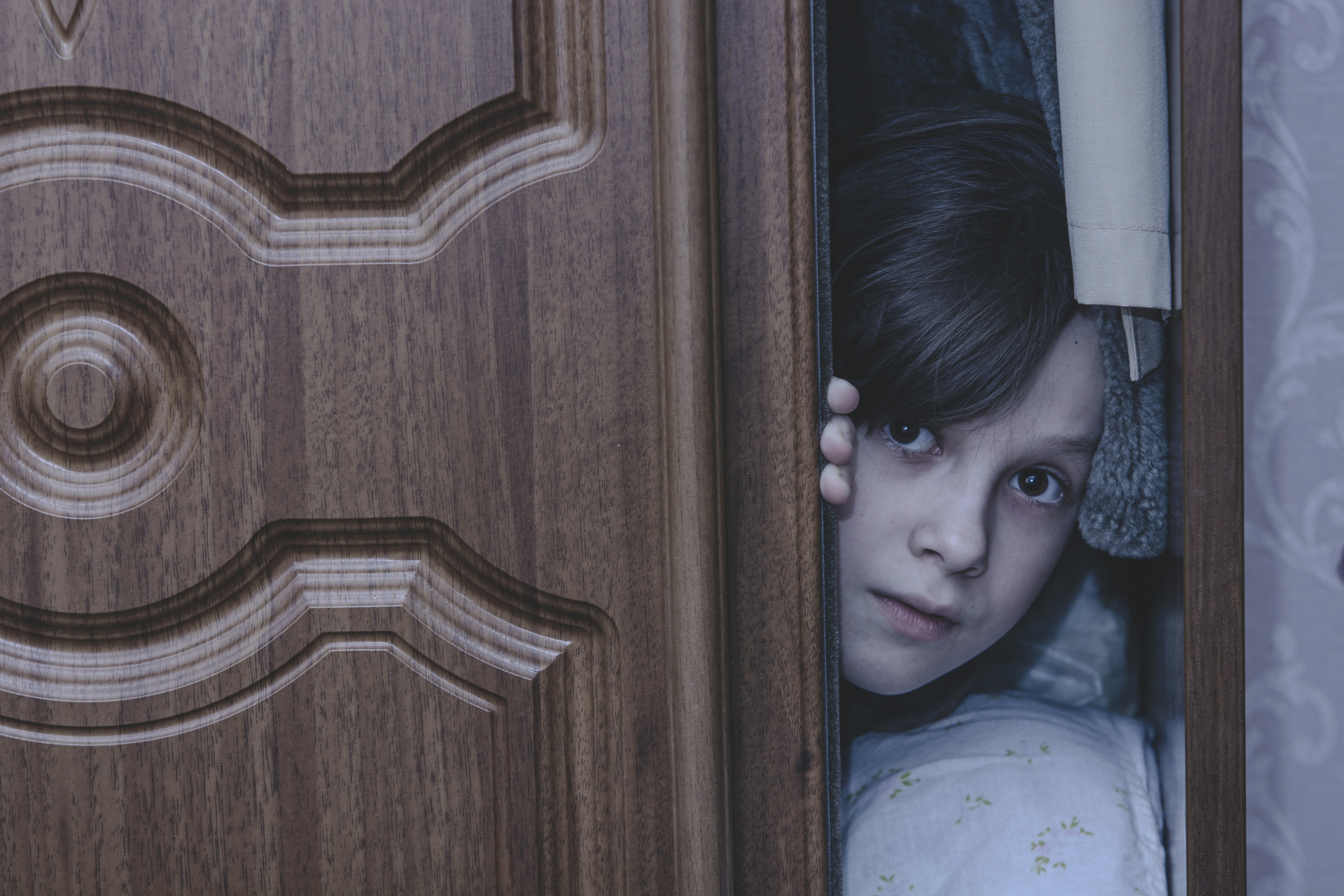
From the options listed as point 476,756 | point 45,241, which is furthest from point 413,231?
point 476,756

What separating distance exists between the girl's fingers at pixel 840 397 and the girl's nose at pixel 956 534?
0.45 feet

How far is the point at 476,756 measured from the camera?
0.60 meters

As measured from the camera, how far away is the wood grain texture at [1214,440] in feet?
1.79

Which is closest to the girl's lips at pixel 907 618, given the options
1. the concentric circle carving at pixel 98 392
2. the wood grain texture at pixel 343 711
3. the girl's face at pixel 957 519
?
the girl's face at pixel 957 519

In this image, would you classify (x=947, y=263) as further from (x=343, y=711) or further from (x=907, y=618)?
(x=343, y=711)

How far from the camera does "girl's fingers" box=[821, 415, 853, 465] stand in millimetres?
609

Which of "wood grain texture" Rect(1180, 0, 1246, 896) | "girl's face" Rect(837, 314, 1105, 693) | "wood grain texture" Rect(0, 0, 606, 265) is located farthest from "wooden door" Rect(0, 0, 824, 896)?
"wood grain texture" Rect(1180, 0, 1246, 896)

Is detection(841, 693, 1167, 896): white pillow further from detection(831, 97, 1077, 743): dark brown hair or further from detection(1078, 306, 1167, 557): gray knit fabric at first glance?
detection(831, 97, 1077, 743): dark brown hair

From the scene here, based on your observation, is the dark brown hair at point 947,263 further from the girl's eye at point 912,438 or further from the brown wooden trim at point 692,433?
the brown wooden trim at point 692,433

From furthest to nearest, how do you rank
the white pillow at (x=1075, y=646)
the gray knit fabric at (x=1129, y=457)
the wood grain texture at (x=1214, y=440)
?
the white pillow at (x=1075, y=646)
the gray knit fabric at (x=1129, y=457)
the wood grain texture at (x=1214, y=440)

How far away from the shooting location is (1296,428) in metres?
0.74

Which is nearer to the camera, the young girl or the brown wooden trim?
the brown wooden trim

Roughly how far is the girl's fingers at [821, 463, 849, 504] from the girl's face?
58mm

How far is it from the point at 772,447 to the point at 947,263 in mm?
266
